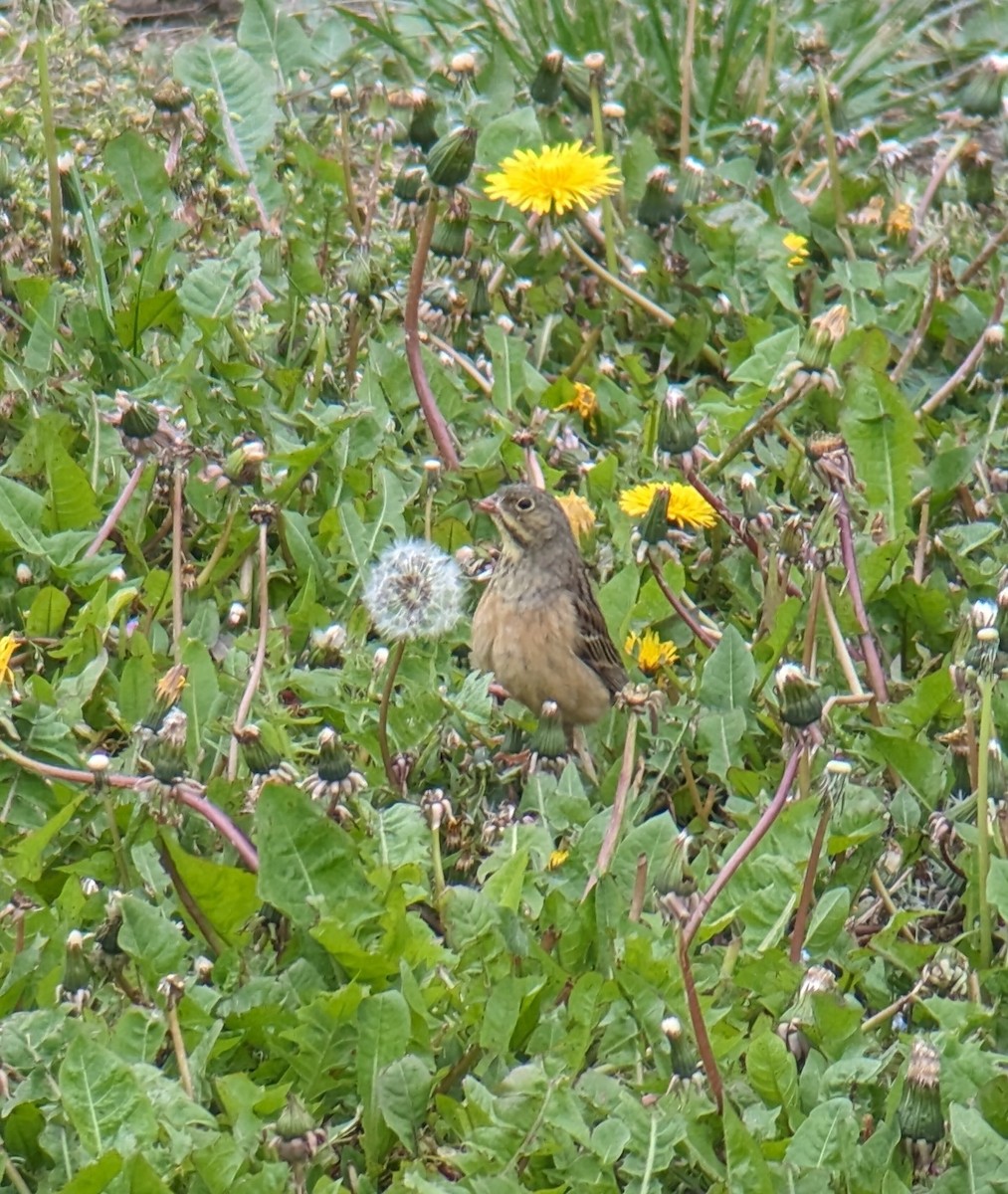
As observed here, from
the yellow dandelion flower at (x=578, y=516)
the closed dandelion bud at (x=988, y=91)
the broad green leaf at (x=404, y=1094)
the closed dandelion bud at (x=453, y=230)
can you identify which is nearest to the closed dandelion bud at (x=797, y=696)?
the broad green leaf at (x=404, y=1094)

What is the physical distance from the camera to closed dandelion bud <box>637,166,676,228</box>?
6.76m

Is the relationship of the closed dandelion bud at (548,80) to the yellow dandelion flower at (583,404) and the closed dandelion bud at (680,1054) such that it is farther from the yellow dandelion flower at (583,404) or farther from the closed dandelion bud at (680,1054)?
the closed dandelion bud at (680,1054)

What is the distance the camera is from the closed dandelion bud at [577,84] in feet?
22.9

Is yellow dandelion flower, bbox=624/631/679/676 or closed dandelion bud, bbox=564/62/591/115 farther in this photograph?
closed dandelion bud, bbox=564/62/591/115

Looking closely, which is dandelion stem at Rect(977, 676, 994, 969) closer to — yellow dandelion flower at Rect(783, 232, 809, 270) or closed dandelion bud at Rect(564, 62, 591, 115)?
yellow dandelion flower at Rect(783, 232, 809, 270)

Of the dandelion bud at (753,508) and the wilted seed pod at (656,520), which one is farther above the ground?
the wilted seed pod at (656,520)

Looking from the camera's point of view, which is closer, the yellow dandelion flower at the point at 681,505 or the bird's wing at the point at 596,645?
the bird's wing at the point at 596,645

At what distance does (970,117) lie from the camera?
648cm

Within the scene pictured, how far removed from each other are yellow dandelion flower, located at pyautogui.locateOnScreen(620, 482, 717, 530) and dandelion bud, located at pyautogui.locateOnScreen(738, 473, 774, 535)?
0.42 ft

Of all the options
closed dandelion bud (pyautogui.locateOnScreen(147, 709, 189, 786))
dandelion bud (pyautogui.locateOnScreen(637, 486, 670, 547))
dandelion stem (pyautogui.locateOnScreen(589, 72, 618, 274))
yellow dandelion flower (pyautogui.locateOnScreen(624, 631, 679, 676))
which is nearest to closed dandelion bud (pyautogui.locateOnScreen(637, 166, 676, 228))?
dandelion stem (pyautogui.locateOnScreen(589, 72, 618, 274))

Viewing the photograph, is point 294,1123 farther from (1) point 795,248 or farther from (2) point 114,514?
(1) point 795,248

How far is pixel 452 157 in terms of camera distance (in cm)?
502

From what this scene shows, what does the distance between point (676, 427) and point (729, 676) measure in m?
0.65

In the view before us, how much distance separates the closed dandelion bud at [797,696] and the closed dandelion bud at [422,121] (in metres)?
2.51
